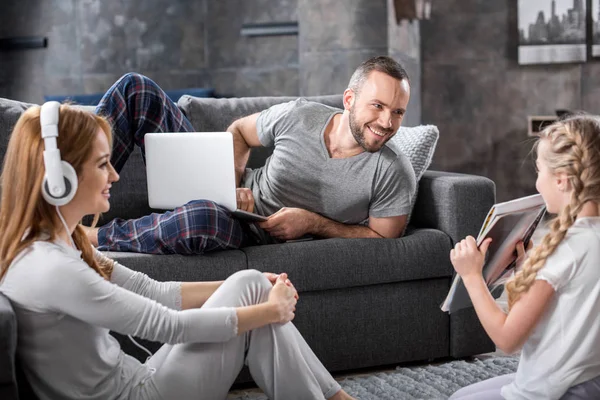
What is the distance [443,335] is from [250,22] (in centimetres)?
→ 393

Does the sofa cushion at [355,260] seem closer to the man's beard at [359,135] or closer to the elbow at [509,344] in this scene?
the man's beard at [359,135]

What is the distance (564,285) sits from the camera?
1590mm

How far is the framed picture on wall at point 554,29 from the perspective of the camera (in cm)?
540

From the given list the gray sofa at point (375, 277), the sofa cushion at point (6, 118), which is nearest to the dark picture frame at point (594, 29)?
the gray sofa at point (375, 277)

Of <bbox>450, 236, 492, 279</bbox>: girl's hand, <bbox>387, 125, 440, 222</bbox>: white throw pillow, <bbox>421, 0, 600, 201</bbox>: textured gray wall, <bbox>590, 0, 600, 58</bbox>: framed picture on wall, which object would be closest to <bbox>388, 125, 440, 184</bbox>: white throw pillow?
<bbox>387, 125, 440, 222</bbox>: white throw pillow

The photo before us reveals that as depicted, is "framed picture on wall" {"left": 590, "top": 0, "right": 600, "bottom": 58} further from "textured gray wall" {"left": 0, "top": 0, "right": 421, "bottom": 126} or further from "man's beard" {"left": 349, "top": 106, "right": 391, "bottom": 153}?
"man's beard" {"left": 349, "top": 106, "right": 391, "bottom": 153}

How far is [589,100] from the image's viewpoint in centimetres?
548

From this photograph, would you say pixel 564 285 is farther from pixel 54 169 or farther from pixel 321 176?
pixel 321 176

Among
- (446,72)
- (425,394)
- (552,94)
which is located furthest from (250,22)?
(425,394)

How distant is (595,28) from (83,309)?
15.5ft

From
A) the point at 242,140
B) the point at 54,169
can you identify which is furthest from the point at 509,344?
the point at 242,140

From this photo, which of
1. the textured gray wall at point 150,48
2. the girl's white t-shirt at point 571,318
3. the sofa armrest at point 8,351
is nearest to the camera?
the sofa armrest at point 8,351

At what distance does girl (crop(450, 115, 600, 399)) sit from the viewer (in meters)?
1.58

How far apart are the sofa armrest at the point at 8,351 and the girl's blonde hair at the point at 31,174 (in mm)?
114
